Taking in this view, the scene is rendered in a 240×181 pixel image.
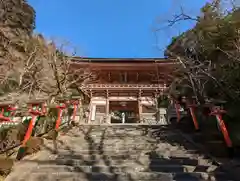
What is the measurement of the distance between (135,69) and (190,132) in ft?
37.7

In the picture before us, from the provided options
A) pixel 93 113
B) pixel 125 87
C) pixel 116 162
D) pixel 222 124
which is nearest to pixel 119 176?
pixel 116 162

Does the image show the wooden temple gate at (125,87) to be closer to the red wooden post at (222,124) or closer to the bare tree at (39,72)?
the bare tree at (39,72)

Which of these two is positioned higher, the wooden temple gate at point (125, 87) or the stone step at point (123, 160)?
the wooden temple gate at point (125, 87)

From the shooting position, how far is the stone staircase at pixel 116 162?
390 centimetres

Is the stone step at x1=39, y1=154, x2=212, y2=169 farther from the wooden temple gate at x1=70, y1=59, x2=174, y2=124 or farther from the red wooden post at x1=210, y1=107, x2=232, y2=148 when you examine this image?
the wooden temple gate at x1=70, y1=59, x2=174, y2=124

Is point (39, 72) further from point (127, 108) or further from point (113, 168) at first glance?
point (113, 168)

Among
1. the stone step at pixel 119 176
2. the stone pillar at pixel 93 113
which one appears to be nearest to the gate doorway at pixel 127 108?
the stone pillar at pixel 93 113

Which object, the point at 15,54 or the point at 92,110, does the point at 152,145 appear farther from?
the point at 15,54

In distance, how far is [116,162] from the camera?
470 centimetres

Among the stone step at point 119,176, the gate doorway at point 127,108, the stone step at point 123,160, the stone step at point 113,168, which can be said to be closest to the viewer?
the stone step at point 119,176

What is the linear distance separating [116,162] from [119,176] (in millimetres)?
837

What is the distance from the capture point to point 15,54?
19.0 metres

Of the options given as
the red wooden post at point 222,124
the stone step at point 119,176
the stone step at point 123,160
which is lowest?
the stone step at point 119,176

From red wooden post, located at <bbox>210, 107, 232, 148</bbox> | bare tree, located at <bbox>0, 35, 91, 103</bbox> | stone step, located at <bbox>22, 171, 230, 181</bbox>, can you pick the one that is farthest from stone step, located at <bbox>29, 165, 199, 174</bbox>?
bare tree, located at <bbox>0, 35, 91, 103</bbox>
